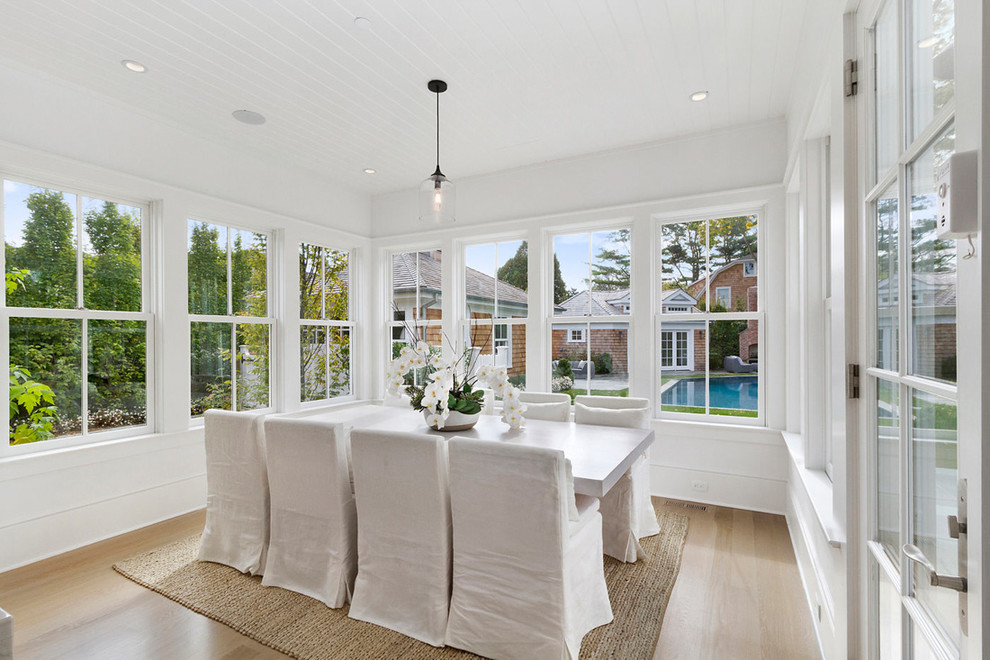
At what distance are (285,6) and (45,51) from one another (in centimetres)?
149

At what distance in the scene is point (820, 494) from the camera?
2.17 m

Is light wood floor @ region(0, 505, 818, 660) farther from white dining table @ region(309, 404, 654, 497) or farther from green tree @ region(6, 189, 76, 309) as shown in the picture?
green tree @ region(6, 189, 76, 309)

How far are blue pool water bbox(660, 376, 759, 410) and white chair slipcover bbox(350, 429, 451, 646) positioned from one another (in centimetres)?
255

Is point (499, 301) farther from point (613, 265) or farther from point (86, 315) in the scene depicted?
point (86, 315)

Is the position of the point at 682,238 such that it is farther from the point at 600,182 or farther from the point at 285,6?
the point at 285,6

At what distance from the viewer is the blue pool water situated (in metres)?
3.73

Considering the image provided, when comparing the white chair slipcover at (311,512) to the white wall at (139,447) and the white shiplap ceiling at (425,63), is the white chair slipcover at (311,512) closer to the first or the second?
the white wall at (139,447)

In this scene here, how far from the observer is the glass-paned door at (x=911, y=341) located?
0.91m

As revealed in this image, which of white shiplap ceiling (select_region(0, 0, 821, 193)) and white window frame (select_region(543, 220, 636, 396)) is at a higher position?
white shiplap ceiling (select_region(0, 0, 821, 193))

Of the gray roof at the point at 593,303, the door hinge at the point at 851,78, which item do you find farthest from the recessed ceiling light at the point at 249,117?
the door hinge at the point at 851,78

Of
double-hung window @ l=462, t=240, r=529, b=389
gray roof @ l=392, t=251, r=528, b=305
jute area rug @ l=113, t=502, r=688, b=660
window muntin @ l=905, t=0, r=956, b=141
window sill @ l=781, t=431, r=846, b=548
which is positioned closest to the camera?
window muntin @ l=905, t=0, r=956, b=141

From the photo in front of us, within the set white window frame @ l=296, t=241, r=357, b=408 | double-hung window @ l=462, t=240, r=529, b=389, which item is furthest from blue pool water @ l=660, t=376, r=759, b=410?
white window frame @ l=296, t=241, r=357, b=408

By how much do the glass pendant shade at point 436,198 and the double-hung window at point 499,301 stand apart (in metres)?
1.68

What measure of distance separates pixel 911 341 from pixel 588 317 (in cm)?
324
